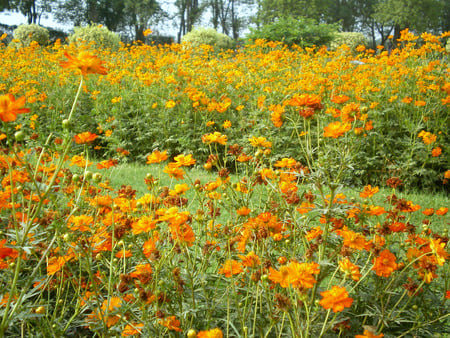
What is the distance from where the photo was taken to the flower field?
1115mm

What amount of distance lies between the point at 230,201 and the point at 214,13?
125 ft

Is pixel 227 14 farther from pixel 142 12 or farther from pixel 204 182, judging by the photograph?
pixel 204 182

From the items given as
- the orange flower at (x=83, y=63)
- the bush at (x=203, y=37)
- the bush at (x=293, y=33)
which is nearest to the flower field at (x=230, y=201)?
the orange flower at (x=83, y=63)

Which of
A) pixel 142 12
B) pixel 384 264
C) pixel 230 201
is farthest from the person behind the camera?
pixel 142 12

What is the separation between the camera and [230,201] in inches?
63.9

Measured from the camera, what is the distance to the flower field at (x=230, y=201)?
1115 mm

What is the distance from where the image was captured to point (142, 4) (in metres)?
34.1

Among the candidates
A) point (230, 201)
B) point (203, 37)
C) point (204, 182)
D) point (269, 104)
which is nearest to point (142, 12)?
point (203, 37)

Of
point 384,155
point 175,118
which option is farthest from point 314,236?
point 175,118

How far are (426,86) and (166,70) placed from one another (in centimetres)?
376

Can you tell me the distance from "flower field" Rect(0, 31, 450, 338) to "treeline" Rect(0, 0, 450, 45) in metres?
26.2

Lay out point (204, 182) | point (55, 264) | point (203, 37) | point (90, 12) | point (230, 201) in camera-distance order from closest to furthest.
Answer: point (55, 264)
point (230, 201)
point (204, 182)
point (203, 37)
point (90, 12)

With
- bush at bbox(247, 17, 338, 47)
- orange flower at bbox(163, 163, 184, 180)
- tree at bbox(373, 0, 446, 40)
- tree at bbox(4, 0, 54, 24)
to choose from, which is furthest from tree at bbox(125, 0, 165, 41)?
orange flower at bbox(163, 163, 184, 180)

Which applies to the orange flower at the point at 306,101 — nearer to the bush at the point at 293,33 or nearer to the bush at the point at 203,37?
the bush at the point at 293,33
